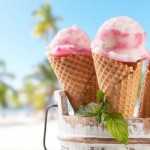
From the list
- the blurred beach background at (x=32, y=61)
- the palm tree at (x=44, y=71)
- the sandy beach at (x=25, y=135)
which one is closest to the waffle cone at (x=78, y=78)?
the blurred beach background at (x=32, y=61)

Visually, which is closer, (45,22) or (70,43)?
(70,43)

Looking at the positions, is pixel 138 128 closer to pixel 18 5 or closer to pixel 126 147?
pixel 126 147

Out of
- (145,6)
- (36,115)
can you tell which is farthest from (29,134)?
(145,6)

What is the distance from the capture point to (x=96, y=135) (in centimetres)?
83

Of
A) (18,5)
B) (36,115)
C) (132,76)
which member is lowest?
(36,115)

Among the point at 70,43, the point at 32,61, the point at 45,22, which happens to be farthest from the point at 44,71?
the point at 70,43

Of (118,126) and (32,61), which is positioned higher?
(118,126)

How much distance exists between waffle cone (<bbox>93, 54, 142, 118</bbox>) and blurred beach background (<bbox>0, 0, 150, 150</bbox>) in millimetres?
8599

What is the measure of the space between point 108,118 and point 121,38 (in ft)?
0.49

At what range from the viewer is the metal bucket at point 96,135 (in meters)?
0.81

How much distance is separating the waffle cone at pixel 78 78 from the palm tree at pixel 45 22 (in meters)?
16.1

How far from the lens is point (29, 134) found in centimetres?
1792

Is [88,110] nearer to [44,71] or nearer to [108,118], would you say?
[108,118]

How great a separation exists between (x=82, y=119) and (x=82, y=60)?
16 cm
